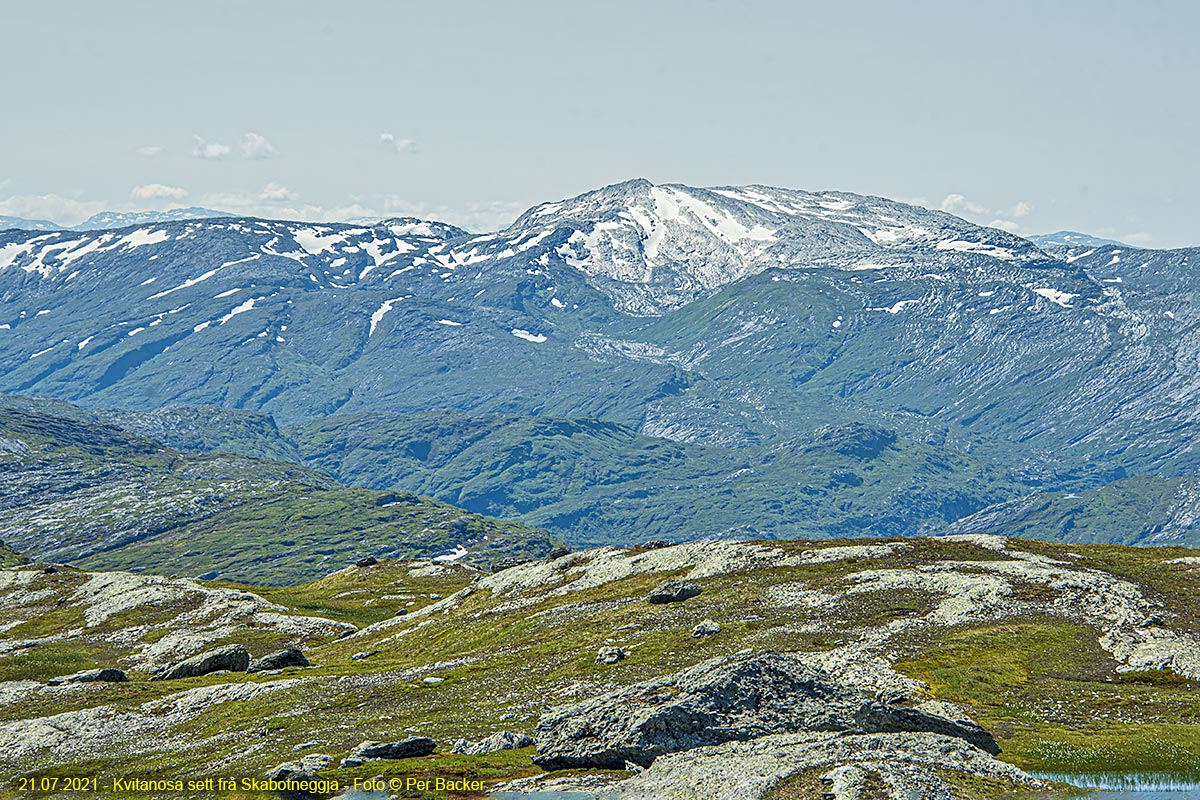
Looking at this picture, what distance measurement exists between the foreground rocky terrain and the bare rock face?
0.46ft

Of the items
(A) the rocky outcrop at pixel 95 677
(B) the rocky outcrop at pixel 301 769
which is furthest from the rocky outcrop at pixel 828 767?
(A) the rocky outcrop at pixel 95 677

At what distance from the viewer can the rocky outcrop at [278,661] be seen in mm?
116250

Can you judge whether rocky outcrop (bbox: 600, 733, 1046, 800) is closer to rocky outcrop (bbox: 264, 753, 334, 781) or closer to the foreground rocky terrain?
the foreground rocky terrain

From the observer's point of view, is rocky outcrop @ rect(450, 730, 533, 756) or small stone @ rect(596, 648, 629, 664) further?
small stone @ rect(596, 648, 629, 664)

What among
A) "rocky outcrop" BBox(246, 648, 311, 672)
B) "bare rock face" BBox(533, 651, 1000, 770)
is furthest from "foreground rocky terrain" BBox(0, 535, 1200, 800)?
"rocky outcrop" BBox(246, 648, 311, 672)

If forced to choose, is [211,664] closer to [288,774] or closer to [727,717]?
[288,774]

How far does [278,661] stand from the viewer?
117 meters

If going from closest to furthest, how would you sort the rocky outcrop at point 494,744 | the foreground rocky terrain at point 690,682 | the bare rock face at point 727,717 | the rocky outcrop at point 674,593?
the foreground rocky terrain at point 690,682
the bare rock face at point 727,717
the rocky outcrop at point 494,744
the rocky outcrop at point 674,593

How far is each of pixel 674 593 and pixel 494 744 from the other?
1872 inches

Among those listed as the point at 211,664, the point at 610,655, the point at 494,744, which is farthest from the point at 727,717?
the point at 211,664

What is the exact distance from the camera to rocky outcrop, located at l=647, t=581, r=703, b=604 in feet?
382

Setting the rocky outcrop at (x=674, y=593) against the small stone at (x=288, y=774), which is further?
the rocky outcrop at (x=674, y=593)

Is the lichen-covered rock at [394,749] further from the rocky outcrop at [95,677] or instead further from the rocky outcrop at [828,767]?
the rocky outcrop at [95,677]

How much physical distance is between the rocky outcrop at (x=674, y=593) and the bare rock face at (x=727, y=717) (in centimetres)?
4782
